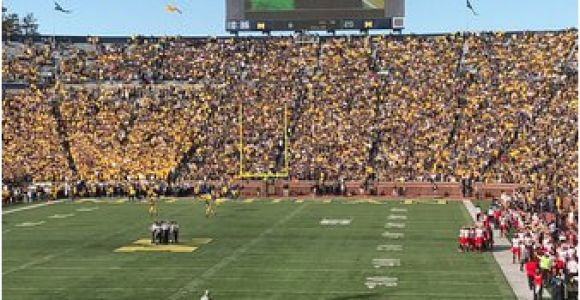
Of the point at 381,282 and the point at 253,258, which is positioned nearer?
the point at 381,282

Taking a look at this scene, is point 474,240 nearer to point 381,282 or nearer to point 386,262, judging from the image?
point 386,262

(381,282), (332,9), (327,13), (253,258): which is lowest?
(381,282)

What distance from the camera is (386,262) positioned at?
70.5ft

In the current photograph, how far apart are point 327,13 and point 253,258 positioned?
36.6 meters

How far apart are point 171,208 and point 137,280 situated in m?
19.1

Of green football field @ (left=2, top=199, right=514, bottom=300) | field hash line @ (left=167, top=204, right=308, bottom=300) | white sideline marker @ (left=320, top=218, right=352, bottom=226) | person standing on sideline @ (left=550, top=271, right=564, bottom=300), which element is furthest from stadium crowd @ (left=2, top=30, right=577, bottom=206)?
person standing on sideline @ (left=550, top=271, right=564, bottom=300)

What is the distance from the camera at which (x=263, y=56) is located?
58.1m

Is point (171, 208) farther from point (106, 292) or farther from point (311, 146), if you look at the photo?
point (106, 292)

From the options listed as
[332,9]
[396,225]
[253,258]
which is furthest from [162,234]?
[332,9]

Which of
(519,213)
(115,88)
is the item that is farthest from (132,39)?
(519,213)

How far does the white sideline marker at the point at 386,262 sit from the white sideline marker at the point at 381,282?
1600 mm

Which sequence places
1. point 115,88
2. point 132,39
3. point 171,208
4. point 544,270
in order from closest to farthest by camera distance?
point 544,270 → point 171,208 → point 115,88 → point 132,39

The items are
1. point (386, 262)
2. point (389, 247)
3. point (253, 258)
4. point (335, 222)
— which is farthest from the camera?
point (335, 222)

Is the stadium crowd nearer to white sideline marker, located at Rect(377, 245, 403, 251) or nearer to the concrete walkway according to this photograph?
the concrete walkway
